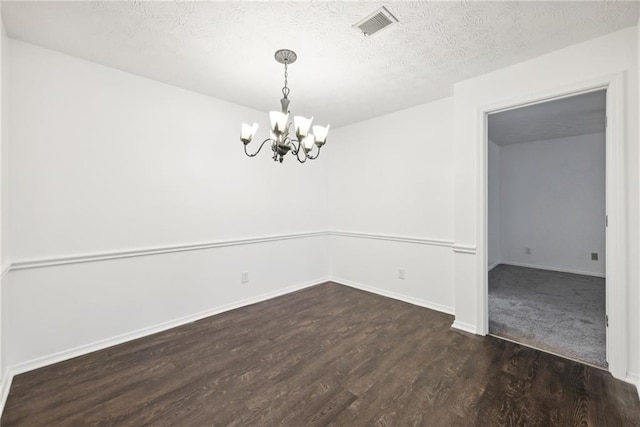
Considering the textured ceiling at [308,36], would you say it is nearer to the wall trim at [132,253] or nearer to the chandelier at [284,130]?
the chandelier at [284,130]

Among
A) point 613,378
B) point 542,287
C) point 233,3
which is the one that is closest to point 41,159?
point 233,3

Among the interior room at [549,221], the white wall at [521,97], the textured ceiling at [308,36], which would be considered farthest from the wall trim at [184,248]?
the textured ceiling at [308,36]

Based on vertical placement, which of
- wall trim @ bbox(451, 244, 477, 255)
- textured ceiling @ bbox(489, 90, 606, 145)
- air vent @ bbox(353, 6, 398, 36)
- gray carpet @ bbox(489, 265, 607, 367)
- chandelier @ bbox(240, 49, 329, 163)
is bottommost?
gray carpet @ bbox(489, 265, 607, 367)

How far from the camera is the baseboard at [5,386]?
1732mm

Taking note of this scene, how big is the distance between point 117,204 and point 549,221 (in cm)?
711

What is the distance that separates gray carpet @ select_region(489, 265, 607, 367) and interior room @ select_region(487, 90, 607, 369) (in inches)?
0.4

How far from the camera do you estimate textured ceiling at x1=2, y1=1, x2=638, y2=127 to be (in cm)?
178

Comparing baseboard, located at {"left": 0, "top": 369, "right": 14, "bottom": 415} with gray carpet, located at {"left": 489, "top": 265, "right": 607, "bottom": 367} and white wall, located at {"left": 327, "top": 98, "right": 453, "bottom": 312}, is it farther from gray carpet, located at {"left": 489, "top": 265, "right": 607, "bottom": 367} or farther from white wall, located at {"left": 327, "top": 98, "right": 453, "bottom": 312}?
gray carpet, located at {"left": 489, "top": 265, "right": 607, "bottom": 367}

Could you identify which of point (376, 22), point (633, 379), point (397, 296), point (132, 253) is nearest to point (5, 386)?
point (132, 253)

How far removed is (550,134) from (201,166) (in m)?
5.93

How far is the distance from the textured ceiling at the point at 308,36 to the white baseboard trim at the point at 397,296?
2584mm

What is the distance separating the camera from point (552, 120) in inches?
160

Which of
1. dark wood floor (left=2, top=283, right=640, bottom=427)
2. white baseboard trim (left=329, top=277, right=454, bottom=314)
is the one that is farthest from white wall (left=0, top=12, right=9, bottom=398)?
white baseboard trim (left=329, top=277, right=454, bottom=314)

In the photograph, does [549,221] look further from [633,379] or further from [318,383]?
[318,383]
